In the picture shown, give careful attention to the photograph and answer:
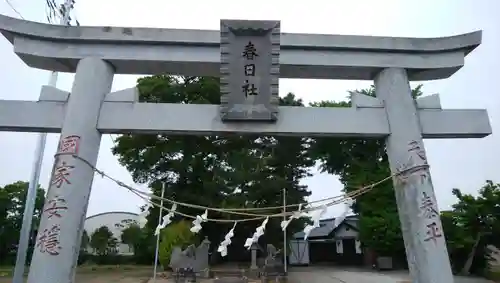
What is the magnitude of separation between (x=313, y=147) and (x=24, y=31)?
19.3 metres

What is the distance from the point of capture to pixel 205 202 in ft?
59.3

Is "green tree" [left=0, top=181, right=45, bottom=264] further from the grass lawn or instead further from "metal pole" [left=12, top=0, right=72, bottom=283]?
"metal pole" [left=12, top=0, right=72, bottom=283]

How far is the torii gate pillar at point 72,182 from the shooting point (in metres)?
4.36

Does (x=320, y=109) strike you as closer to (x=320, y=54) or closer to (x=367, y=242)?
(x=320, y=54)

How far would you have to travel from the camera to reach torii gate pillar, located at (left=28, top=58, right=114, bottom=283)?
14.3 ft

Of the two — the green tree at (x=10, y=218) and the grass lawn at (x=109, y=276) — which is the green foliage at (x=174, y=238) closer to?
the grass lawn at (x=109, y=276)

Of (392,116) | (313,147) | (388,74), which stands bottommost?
(392,116)

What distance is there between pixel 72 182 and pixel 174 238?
495 inches

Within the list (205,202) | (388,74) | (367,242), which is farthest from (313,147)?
(388,74)

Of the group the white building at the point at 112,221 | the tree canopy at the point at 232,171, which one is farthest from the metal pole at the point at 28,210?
the white building at the point at 112,221

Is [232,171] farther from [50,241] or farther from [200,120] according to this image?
[50,241]

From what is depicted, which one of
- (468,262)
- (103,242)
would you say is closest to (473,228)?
(468,262)

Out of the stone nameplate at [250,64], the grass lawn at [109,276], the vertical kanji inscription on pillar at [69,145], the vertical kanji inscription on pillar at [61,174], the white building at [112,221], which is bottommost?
the grass lawn at [109,276]

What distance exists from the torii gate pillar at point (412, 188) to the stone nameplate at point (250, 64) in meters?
1.52
